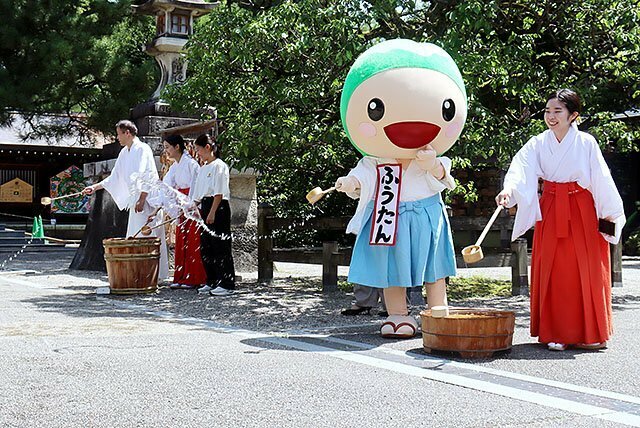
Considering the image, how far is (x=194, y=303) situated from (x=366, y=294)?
193cm

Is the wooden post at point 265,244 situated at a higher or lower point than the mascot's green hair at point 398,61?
lower

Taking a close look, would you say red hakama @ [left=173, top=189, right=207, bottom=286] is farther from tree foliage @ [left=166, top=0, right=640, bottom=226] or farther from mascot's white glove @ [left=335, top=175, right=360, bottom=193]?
Result: mascot's white glove @ [left=335, top=175, right=360, bottom=193]

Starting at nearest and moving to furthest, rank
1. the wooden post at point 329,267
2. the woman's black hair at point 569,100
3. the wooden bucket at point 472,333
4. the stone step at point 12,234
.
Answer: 1. the wooden bucket at point 472,333
2. the woman's black hair at point 569,100
3. the wooden post at point 329,267
4. the stone step at point 12,234

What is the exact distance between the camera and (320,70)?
8297 millimetres

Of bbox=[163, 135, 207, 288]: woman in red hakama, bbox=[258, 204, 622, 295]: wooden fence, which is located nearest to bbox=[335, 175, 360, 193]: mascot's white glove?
bbox=[258, 204, 622, 295]: wooden fence

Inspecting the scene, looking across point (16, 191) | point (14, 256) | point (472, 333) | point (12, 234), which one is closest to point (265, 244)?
point (472, 333)

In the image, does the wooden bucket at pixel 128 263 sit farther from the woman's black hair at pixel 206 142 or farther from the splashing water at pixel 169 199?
the woman's black hair at pixel 206 142

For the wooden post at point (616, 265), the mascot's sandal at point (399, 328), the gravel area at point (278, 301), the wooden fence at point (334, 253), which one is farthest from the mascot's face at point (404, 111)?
the wooden post at point (616, 265)

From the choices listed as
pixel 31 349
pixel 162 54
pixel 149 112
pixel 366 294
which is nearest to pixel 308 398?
pixel 31 349

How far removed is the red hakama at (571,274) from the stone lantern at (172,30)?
8.48 m

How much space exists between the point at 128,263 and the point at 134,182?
119 cm

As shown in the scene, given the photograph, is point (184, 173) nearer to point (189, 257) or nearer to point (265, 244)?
point (189, 257)

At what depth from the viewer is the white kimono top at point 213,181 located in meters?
9.19

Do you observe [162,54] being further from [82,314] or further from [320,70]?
[82,314]
